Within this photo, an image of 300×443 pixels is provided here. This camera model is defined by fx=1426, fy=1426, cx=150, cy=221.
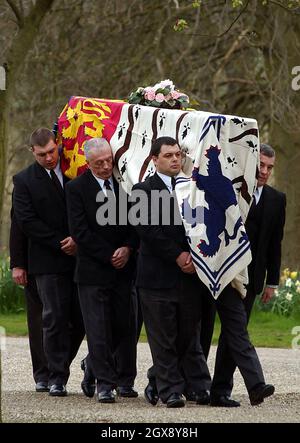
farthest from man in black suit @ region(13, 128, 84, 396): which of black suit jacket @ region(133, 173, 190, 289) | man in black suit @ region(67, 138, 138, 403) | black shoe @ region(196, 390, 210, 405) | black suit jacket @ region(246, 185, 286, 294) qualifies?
black suit jacket @ region(246, 185, 286, 294)

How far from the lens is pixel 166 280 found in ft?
31.0

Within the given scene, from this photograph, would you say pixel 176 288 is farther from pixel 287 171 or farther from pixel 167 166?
pixel 287 171

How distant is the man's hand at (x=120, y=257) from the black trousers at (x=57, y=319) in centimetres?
63

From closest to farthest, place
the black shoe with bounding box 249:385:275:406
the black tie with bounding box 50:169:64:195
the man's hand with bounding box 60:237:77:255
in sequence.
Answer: the black shoe with bounding box 249:385:275:406, the man's hand with bounding box 60:237:77:255, the black tie with bounding box 50:169:64:195

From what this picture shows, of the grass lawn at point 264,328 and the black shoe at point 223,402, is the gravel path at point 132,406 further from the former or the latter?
the grass lawn at point 264,328

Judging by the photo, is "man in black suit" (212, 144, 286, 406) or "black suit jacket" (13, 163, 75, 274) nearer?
"man in black suit" (212, 144, 286, 406)

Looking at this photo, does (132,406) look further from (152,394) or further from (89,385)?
(89,385)

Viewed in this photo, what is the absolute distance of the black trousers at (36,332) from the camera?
10688mm

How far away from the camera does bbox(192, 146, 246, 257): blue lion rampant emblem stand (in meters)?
9.34

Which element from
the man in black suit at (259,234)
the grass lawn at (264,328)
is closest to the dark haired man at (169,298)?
the man in black suit at (259,234)

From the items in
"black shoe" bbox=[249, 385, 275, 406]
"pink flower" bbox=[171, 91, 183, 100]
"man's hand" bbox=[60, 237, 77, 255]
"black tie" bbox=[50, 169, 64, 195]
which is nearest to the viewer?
"black shoe" bbox=[249, 385, 275, 406]

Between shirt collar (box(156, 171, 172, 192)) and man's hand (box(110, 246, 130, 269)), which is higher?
shirt collar (box(156, 171, 172, 192))

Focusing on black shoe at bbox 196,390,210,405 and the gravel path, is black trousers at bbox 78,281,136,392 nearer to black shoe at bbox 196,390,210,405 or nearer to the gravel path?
the gravel path
